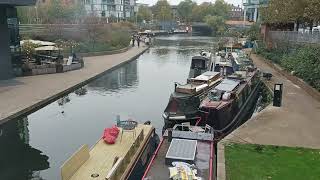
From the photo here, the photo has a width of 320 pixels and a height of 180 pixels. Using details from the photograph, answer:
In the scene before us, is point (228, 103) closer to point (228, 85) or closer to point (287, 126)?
point (287, 126)

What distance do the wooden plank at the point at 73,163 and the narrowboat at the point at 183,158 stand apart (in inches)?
90.5

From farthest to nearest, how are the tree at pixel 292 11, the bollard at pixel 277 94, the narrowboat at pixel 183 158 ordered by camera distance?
1. the tree at pixel 292 11
2. the bollard at pixel 277 94
3. the narrowboat at pixel 183 158

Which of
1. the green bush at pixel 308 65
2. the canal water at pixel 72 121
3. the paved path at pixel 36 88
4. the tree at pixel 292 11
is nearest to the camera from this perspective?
the canal water at pixel 72 121

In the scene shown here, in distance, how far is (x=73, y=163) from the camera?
1290cm

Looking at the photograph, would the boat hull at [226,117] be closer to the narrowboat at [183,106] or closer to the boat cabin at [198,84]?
the narrowboat at [183,106]

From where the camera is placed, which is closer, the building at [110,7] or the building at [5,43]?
the building at [5,43]

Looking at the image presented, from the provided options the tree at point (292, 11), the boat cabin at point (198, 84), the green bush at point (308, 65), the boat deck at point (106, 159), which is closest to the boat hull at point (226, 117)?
the boat cabin at point (198, 84)

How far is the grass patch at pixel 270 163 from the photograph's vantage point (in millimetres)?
14143

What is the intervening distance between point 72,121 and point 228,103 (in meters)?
9.99

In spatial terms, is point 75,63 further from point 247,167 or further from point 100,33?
point 247,167

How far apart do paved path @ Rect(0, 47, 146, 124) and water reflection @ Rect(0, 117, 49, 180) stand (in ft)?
2.65

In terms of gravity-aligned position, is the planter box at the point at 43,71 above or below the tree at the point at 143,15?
below

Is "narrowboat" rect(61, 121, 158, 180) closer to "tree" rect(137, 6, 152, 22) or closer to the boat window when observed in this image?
A: the boat window

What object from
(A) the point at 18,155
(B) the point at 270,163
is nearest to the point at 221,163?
(B) the point at 270,163
